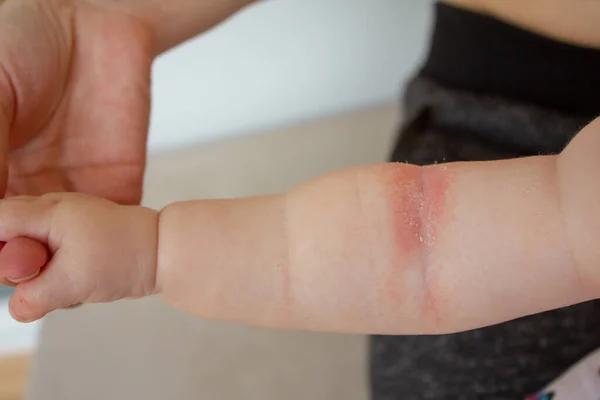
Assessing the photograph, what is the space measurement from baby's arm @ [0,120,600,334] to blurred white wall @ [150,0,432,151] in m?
0.50

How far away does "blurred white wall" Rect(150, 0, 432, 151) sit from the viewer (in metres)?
0.82

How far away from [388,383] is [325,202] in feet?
0.95

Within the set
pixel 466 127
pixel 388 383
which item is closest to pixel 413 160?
pixel 466 127

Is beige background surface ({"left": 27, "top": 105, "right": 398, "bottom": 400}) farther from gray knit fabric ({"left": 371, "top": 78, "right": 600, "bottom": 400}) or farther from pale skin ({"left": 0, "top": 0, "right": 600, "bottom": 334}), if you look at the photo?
pale skin ({"left": 0, "top": 0, "right": 600, "bottom": 334})

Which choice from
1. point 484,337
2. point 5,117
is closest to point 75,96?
point 5,117

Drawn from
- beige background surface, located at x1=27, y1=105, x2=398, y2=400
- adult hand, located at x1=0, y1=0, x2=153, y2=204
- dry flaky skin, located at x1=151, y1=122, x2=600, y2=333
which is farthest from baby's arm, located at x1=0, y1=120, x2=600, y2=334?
beige background surface, located at x1=27, y1=105, x2=398, y2=400

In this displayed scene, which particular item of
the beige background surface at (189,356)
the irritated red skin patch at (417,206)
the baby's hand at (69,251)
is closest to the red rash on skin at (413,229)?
the irritated red skin patch at (417,206)

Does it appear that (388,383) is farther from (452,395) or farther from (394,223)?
(394,223)

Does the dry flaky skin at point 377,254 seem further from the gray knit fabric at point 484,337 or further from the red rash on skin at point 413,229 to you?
the gray knit fabric at point 484,337

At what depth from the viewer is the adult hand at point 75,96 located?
449 millimetres

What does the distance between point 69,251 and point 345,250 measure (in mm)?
153

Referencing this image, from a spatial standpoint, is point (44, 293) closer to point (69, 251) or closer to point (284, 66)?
point (69, 251)

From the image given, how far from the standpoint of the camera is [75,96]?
0.50 m

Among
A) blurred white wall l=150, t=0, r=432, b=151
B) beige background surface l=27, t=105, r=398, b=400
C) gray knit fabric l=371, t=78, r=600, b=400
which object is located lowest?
beige background surface l=27, t=105, r=398, b=400
